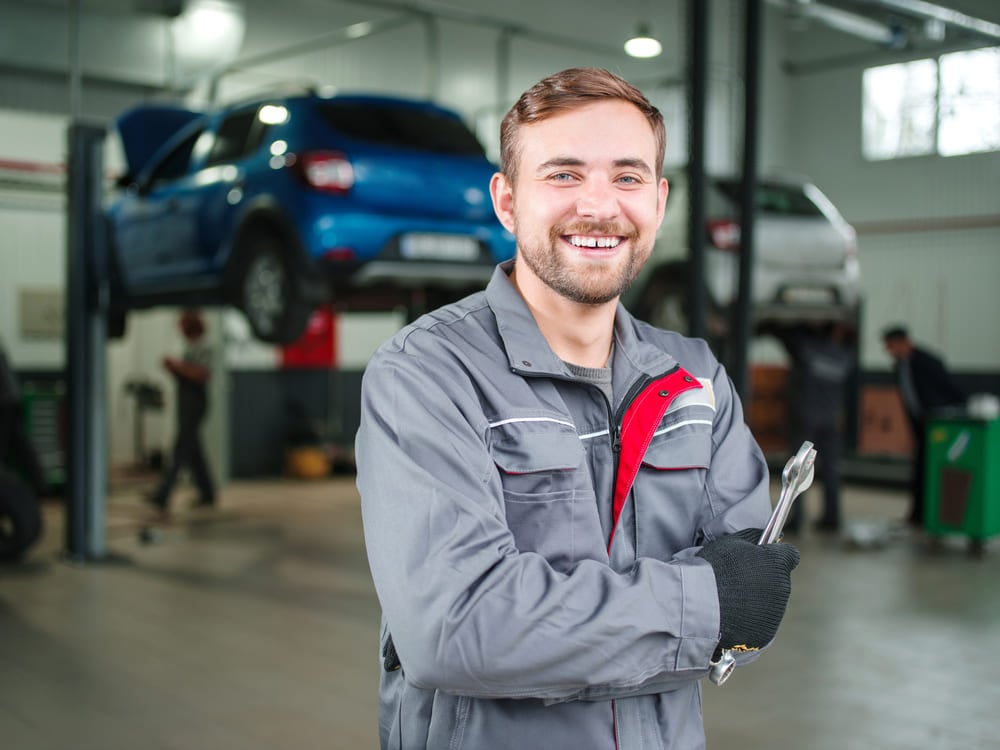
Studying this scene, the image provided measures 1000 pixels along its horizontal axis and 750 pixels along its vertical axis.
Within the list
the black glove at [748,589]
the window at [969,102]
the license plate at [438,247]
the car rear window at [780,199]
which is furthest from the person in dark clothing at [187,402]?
the window at [969,102]

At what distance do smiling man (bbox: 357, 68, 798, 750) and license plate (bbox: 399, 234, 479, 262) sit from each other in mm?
4216

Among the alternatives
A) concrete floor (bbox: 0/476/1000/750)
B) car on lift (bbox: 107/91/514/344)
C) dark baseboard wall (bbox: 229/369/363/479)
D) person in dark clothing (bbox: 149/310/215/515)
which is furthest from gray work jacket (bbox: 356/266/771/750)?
dark baseboard wall (bbox: 229/369/363/479)

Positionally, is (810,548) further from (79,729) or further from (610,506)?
(610,506)

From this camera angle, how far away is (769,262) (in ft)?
25.7

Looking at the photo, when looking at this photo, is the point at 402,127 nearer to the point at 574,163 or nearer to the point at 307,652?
the point at 307,652

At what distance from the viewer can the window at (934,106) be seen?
47.9ft


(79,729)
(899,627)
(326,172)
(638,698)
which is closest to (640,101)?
(638,698)

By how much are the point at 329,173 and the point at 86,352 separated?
2.83 meters

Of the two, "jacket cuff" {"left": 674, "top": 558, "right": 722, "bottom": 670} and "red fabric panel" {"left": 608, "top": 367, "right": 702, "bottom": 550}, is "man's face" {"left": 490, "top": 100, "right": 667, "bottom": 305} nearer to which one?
"red fabric panel" {"left": 608, "top": 367, "right": 702, "bottom": 550}

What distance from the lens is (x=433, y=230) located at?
5.90 m

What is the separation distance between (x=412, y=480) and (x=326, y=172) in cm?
460

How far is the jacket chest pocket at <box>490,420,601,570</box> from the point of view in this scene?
4.71ft

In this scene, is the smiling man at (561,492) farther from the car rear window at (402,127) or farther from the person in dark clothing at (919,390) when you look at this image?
the person in dark clothing at (919,390)

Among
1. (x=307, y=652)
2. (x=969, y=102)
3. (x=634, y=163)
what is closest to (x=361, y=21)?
(x=969, y=102)
